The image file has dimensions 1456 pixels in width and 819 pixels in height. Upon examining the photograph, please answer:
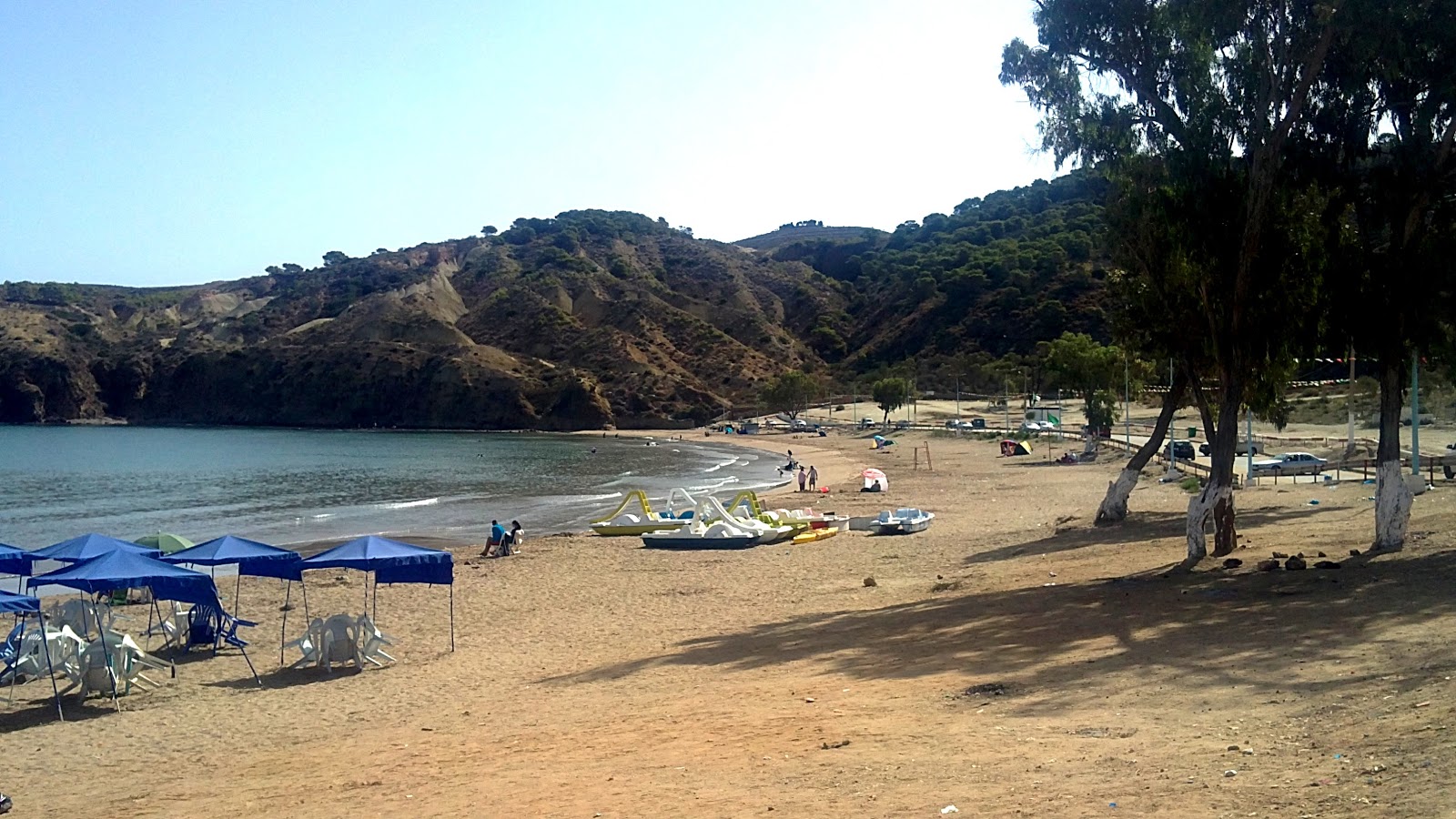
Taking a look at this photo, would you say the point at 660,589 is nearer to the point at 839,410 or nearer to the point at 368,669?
the point at 368,669

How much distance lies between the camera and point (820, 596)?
16.7 metres

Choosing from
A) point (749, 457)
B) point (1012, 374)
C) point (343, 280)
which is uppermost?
point (343, 280)

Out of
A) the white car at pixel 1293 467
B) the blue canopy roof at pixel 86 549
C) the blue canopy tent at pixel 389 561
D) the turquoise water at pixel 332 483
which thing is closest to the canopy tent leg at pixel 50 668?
the blue canopy roof at pixel 86 549

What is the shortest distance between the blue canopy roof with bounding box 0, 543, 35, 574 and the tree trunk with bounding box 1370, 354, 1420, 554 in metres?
18.2

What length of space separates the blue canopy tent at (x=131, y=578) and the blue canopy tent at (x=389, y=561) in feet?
4.40

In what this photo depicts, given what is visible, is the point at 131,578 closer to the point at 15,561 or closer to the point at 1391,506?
the point at 15,561

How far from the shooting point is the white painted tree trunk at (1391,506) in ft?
43.2

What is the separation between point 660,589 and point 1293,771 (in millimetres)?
13956

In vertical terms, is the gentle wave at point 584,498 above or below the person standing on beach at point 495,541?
below

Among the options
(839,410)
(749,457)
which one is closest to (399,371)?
(839,410)

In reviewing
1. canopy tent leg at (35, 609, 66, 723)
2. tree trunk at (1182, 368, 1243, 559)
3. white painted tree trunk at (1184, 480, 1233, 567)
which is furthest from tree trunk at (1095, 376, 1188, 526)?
canopy tent leg at (35, 609, 66, 723)

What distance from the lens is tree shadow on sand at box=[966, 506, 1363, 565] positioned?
18.8m

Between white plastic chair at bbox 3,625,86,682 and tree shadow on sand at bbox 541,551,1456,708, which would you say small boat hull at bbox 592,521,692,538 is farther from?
white plastic chair at bbox 3,625,86,682

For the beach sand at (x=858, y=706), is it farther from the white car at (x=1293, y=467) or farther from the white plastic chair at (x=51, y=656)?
the white car at (x=1293, y=467)
